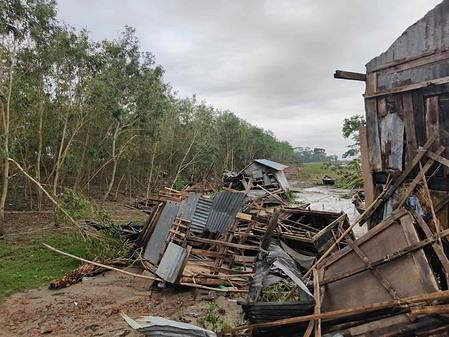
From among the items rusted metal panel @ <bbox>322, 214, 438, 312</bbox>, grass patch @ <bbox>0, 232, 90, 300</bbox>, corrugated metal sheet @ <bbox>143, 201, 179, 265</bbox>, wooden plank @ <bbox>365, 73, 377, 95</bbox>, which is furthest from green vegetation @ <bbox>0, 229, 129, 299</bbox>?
wooden plank @ <bbox>365, 73, 377, 95</bbox>

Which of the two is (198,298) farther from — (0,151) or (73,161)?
(73,161)

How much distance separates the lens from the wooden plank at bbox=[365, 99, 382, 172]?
5.80 meters

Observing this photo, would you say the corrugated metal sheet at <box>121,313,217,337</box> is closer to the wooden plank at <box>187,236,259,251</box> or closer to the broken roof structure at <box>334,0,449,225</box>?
the broken roof structure at <box>334,0,449,225</box>

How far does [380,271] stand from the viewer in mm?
4289

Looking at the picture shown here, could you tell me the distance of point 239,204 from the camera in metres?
9.09

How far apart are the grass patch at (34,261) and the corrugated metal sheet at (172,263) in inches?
123

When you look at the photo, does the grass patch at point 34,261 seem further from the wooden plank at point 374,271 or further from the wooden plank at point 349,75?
the wooden plank at point 349,75

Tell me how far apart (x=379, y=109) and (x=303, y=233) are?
4552mm

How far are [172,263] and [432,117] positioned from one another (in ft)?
19.2

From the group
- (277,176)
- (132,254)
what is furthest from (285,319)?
(277,176)


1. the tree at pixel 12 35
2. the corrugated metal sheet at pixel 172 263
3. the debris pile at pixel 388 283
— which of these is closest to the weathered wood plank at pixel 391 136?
the debris pile at pixel 388 283

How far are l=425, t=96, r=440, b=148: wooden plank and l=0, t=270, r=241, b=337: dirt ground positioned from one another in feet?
14.9

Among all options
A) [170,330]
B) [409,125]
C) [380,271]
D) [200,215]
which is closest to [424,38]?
[409,125]

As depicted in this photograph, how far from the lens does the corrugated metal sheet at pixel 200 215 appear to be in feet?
30.5
